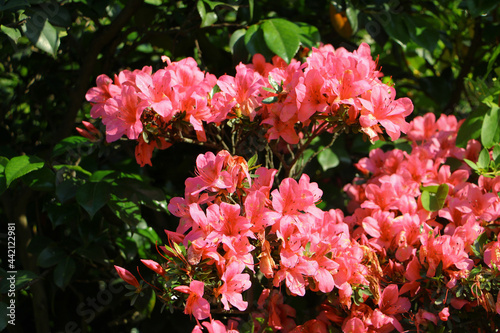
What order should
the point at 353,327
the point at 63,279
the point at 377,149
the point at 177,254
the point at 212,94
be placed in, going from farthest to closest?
the point at 377,149 < the point at 63,279 < the point at 212,94 < the point at 353,327 < the point at 177,254

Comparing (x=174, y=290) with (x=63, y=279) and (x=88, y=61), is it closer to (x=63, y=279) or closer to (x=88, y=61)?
(x=63, y=279)

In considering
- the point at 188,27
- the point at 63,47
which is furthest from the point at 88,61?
the point at 188,27

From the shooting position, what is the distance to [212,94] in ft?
3.92

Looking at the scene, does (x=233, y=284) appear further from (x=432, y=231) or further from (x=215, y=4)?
(x=215, y=4)

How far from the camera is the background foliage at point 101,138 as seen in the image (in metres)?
1.31

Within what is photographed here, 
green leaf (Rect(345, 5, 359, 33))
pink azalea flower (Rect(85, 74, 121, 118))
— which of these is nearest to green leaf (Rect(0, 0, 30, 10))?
pink azalea flower (Rect(85, 74, 121, 118))

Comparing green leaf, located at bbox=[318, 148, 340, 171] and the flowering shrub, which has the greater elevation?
the flowering shrub

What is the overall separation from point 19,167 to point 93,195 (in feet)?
0.59

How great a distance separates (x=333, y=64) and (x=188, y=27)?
67 cm

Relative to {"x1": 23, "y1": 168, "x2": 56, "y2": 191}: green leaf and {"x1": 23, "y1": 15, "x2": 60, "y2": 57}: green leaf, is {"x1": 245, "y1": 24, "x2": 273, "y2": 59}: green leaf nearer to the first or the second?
{"x1": 23, "y1": 15, "x2": 60, "y2": 57}: green leaf

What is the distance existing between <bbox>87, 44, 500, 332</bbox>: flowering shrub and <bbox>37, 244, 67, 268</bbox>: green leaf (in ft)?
1.45

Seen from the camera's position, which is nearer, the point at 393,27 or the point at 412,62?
the point at 393,27

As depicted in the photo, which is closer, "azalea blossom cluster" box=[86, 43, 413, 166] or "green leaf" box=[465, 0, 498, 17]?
"azalea blossom cluster" box=[86, 43, 413, 166]

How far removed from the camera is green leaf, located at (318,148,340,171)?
1543 mm
